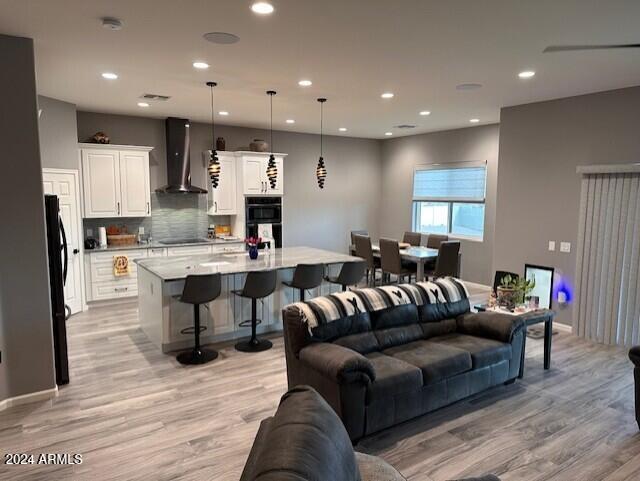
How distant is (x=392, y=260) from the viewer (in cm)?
728

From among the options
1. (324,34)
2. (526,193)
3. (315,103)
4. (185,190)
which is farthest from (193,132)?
(526,193)

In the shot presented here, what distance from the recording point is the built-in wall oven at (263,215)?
8023 mm

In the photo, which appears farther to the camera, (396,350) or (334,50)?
(334,50)

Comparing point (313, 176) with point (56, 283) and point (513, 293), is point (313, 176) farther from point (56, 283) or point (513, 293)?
point (56, 283)

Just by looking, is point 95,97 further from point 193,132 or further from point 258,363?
point 258,363

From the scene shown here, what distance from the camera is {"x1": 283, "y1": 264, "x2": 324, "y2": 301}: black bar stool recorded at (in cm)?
509

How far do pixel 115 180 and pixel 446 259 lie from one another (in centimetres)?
531

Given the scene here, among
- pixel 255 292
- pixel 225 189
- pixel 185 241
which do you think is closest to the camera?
pixel 255 292

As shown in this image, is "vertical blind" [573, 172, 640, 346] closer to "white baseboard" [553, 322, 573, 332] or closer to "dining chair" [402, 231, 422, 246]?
"white baseboard" [553, 322, 573, 332]

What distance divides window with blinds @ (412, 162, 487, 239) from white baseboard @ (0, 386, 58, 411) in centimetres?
703

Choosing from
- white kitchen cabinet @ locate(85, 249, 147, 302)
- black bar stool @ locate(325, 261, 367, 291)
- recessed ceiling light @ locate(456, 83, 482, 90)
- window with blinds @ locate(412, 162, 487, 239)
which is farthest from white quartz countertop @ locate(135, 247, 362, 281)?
window with blinds @ locate(412, 162, 487, 239)

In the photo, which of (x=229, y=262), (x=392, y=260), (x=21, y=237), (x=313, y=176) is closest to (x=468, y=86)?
(x=392, y=260)

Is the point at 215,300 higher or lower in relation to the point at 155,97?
lower

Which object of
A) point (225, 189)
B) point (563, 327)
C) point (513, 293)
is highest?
point (225, 189)
